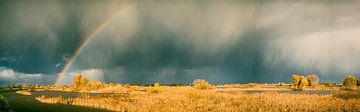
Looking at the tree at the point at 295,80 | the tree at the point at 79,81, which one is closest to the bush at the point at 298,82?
the tree at the point at 295,80

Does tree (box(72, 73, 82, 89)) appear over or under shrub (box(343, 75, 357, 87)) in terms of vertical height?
over

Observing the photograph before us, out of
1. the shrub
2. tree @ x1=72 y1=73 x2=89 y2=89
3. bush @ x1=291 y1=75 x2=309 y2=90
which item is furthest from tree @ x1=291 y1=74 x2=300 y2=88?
tree @ x1=72 y1=73 x2=89 y2=89

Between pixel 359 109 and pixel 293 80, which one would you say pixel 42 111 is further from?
pixel 293 80

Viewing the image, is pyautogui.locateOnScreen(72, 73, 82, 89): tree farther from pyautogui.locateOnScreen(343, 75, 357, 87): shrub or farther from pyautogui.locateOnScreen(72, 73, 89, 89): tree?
pyautogui.locateOnScreen(343, 75, 357, 87): shrub

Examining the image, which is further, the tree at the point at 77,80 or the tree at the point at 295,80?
the tree at the point at 295,80

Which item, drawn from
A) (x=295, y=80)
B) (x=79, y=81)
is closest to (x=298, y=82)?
(x=295, y=80)

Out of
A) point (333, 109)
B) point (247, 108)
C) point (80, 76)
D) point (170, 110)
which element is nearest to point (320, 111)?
point (333, 109)

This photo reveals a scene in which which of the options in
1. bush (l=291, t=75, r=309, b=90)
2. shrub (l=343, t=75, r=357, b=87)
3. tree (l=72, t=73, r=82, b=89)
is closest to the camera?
tree (l=72, t=73, r=82, b=89)

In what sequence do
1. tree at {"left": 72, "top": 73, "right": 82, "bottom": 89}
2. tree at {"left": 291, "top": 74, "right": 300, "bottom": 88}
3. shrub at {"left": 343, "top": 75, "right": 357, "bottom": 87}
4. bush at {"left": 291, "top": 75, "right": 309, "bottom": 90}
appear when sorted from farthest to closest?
shrub at {"left": 343, "top": 75, "right": 357, "bottom": 87}
tree at {"left": 291, "top": 74, "right": 300, "bottom": 88}
bush at {"left": 291, "top": 75, "right": 309, "bottom": 90}
tree at {"left": 72, "top": 73, "right": 82, "bottom": 89}

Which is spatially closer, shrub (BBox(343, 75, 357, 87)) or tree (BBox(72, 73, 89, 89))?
tree (BBox(72, 73, 89, 89))

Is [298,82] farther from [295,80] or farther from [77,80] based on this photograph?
[77,80]

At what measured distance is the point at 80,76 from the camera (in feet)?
278

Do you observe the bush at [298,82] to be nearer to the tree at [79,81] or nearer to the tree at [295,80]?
the tree at [295,80]

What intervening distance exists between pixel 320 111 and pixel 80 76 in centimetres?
6959
